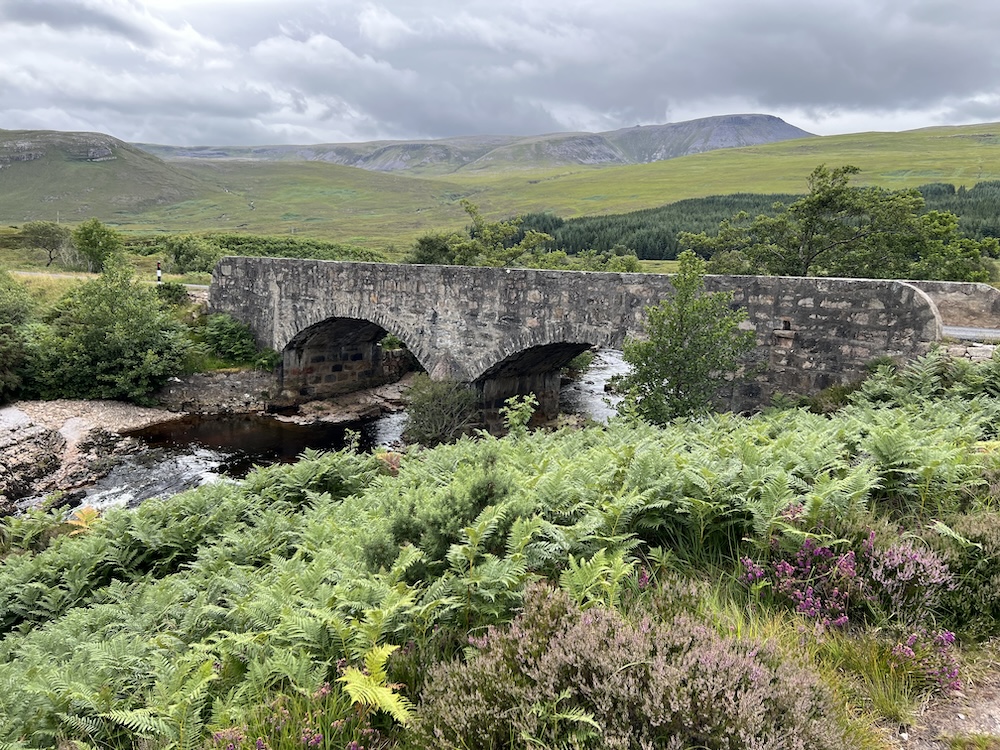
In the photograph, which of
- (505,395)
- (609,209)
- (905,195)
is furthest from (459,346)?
(609,209)

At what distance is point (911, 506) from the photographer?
4.45 meters

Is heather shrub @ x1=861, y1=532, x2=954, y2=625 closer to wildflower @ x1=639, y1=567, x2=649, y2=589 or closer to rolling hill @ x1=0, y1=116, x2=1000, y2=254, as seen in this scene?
wildflower @ x1=639, y1=567, x2=649, y2=589

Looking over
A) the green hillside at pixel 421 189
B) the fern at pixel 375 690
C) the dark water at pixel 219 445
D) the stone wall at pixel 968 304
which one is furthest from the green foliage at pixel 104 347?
the green hillside at pixel 421 189

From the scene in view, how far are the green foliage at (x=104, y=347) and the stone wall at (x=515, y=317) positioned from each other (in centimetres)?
354

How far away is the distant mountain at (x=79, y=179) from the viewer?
15475 centimetres

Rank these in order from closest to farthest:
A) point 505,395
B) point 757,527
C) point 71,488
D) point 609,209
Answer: point 757,527, point 71,488, point 505,395, point 609,209

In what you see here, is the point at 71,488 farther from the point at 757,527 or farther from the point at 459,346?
the point at 757,527

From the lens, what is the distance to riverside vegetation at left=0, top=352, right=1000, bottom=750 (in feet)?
7.97

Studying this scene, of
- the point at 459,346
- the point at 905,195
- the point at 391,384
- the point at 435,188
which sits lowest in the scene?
the point at 391,384

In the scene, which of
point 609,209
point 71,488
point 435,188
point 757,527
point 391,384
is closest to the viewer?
point 757,527

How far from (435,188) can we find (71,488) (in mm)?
193477

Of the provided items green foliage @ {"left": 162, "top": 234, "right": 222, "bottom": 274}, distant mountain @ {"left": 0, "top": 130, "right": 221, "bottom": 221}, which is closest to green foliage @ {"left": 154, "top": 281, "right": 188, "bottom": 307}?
green foliage @ {"left": 162, "top": 234, "right": 222, "bottom": 274}

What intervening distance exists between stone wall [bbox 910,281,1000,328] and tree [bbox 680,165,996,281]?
11614mm

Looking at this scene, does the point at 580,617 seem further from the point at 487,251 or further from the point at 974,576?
the point at 487,251
